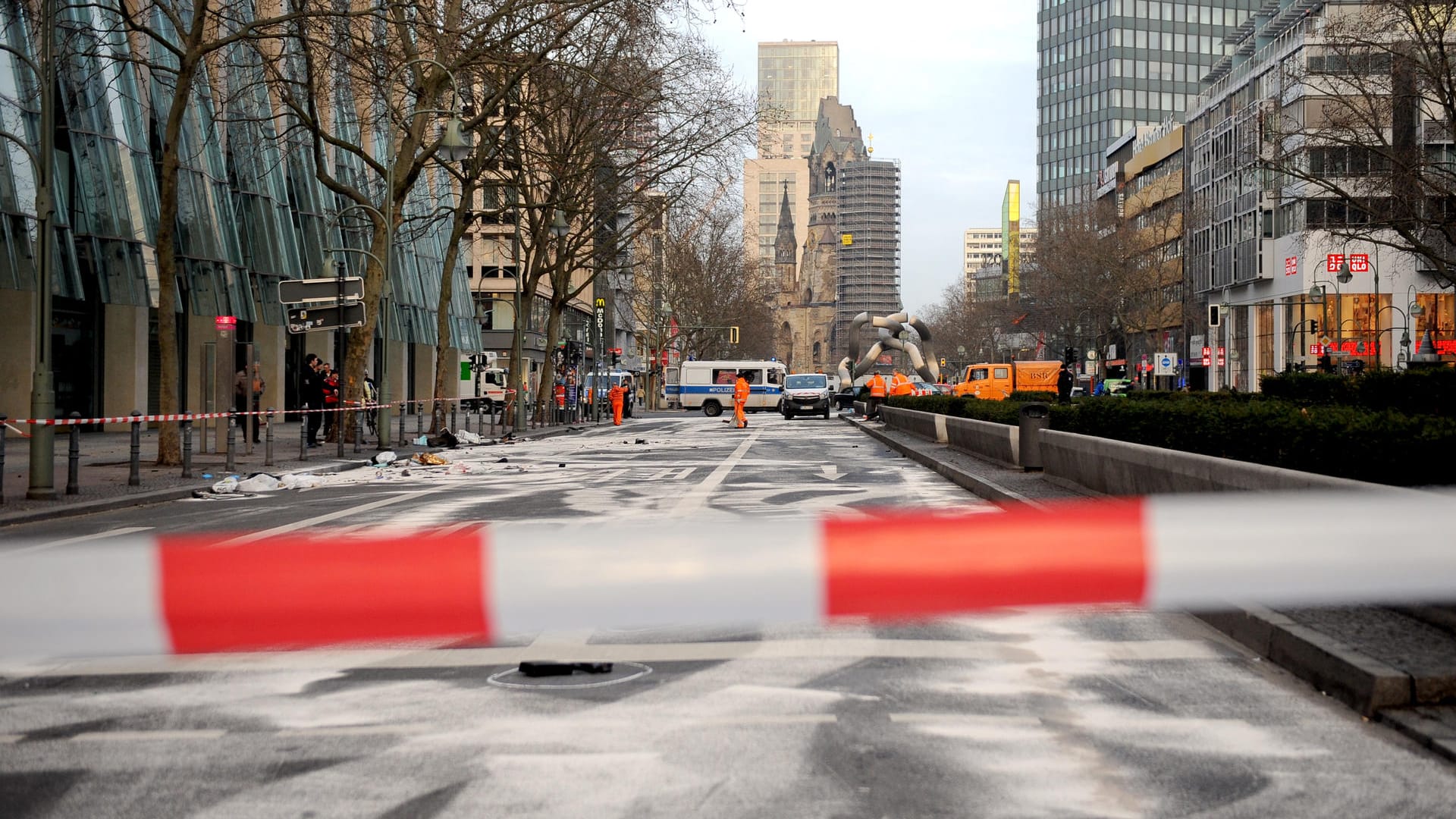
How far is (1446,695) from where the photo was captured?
18.5 feet

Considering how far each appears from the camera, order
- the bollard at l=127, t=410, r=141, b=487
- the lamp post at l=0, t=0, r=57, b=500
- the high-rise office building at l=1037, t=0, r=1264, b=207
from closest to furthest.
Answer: the lamp post at l=0, t=0, r=57, b=500, the bollard at l=127, t=410, r=141, b=487, the high-rise office building at l=1037, t=0, r=1264, b=207

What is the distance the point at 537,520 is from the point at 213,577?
9.69 meters

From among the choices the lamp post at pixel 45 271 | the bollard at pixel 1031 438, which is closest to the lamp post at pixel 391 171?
the lamp post at pixel 45 271

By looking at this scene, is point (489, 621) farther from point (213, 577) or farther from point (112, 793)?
point (112, 793)

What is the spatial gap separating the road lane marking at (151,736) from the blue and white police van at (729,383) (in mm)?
76829

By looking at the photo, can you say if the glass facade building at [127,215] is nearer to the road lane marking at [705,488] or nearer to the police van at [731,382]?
the road lane marking at [705,488]

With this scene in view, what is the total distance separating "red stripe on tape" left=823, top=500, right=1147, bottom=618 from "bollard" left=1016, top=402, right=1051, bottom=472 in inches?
596

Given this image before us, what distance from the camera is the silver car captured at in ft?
216

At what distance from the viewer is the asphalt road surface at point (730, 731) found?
4.34 metres

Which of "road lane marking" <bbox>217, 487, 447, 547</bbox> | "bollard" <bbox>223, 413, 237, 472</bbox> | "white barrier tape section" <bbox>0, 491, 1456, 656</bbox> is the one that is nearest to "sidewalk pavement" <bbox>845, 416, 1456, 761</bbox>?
"white barrier tape section" <bbox>0, 491, 1456, 656</bbox>

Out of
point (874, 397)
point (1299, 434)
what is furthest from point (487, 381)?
point (1299, 434)

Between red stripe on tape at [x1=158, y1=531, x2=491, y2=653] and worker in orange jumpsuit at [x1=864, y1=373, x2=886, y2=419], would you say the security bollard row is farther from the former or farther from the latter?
worker in orange jumpsuit at [x1=864, y1=373, x2=886, y2=419]

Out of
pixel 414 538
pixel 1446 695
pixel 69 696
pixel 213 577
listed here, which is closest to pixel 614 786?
pixel 414 538

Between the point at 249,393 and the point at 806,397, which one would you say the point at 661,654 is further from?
the point at 806,397
